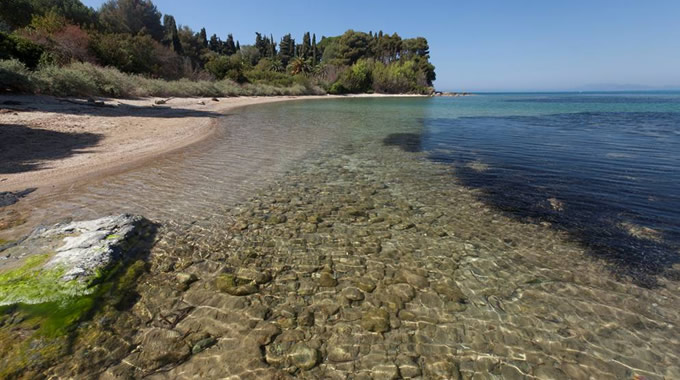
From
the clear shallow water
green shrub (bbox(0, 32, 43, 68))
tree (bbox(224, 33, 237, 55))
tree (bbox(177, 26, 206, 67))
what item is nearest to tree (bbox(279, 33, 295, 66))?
tree (bbox(224, 33, 237, 55))

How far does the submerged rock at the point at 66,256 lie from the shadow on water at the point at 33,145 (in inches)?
224

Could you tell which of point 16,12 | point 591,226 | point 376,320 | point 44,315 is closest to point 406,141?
point 591,226

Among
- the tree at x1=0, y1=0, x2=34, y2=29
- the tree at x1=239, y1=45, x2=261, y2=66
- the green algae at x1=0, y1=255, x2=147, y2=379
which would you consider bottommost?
the green algae at x1=0, y1=255, x2=147, y2=379

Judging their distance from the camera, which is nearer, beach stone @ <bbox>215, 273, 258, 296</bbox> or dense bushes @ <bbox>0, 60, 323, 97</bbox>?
beach stone @ <bbox>215, 273, 258, 296</bbox>

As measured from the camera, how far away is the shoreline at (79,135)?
8.07m

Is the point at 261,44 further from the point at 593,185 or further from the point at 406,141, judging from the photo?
the point at 593,185

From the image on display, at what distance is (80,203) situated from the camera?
6523 mm

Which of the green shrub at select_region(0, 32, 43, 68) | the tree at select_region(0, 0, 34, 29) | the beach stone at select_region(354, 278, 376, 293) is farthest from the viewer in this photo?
the tree at select_region(0, 0, 34, 29)

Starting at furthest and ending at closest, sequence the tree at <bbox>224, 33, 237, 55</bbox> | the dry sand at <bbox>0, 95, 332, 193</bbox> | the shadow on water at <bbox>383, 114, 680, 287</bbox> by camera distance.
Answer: the tree at <bbox>224, 33, 237, 55</bbox> < the dry sand at <bbox>0, 95, 332, 193</bbox> < the shadow on water at <bbox>383, 114, 680, 287</bbox>

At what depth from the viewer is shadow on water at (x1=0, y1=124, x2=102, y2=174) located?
8734mm

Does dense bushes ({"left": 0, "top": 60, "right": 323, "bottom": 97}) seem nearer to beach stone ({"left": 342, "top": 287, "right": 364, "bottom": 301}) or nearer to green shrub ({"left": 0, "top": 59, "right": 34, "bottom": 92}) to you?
green shrub ({"left": 0, "top": 59, "right": 34, "bottom": 92})

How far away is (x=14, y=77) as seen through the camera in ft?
52.9

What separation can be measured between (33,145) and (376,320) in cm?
1368

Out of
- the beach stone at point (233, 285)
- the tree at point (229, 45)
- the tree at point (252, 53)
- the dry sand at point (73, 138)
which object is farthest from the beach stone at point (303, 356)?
the tree at point (229, 45)
